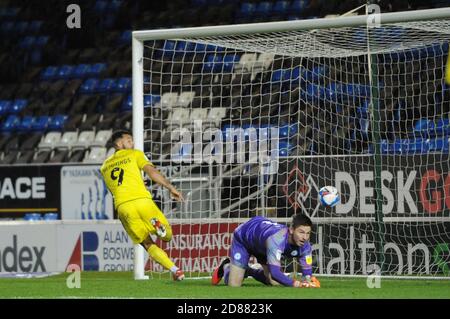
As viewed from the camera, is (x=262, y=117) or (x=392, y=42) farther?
(x=262, y=117)

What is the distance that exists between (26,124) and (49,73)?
1.56 metres

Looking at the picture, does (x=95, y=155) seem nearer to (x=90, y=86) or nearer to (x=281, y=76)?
(x=90, y=86)

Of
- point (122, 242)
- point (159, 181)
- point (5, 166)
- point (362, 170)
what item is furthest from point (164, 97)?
point (159, 181)

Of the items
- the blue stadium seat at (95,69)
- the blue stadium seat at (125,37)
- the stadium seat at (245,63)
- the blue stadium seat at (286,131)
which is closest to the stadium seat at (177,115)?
the stadium seat at (245,63)

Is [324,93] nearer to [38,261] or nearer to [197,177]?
[197,177]

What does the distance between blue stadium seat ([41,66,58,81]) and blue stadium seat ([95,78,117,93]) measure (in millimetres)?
1274

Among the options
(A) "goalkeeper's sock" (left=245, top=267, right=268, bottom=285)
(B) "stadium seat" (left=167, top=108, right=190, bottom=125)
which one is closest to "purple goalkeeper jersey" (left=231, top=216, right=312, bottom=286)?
(A) "goalkeeper's sock" (left=245, top=267, right=268, bottom=285)

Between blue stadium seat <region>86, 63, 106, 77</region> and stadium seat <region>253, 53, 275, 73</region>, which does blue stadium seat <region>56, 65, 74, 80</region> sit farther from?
stadium seat <region>253, 53, 275, 73</region>

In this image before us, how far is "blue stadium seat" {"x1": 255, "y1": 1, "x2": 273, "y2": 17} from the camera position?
67.5 feet

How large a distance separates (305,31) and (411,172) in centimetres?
214

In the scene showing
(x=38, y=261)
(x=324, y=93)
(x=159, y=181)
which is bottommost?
(x=38, y=261)

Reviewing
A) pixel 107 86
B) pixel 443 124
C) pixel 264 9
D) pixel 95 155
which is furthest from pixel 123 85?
pixel 443 124

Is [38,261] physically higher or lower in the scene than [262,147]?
lower

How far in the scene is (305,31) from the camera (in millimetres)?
12812
